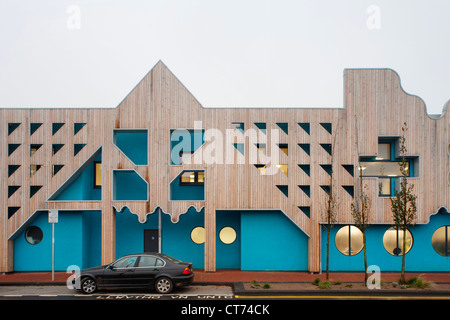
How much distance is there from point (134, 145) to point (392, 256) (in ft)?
44.0

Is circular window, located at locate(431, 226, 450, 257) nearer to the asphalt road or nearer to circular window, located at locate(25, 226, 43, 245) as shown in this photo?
the asphalt road

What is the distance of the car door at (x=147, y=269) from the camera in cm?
1150

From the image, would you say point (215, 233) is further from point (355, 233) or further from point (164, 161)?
point (355, 233)


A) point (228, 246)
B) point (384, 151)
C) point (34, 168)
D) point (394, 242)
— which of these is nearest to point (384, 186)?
point (384, 151)

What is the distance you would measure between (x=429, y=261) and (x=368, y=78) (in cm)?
897

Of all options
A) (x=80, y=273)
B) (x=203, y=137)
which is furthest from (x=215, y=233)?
(x=80, y=273)

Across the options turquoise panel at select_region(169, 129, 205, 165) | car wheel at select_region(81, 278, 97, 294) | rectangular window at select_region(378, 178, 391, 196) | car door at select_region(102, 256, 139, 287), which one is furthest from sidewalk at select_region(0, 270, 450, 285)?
turquoise panel at select_region(169, 129, 205, 165)

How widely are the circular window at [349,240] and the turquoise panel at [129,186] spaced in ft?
31.7

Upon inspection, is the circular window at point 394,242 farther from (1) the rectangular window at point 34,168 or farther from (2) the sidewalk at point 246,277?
(1) the rectangular window at point 34,168

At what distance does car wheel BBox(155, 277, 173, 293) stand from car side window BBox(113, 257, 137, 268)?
113 cm

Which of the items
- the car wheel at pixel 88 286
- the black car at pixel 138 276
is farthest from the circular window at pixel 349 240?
the car wheel at pixel 88 286

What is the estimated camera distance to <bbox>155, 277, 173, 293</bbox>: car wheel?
11.5 metres
